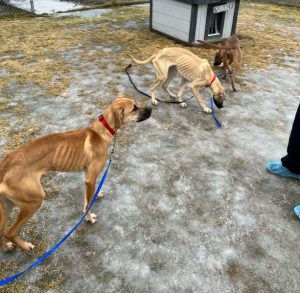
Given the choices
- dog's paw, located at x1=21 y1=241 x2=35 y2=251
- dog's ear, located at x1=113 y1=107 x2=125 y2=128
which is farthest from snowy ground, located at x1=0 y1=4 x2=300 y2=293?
dog's ear, located at x1=113 y1=107 x2=125 y2=128

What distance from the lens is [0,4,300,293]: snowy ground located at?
3404 mm

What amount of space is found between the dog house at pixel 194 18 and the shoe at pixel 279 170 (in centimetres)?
612

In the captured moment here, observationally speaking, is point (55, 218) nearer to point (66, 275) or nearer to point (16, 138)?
point (66, 275)

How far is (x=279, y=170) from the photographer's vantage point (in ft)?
16.2

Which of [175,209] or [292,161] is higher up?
[292,161]

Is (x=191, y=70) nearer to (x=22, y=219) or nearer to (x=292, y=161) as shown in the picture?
(x=292, y=161)

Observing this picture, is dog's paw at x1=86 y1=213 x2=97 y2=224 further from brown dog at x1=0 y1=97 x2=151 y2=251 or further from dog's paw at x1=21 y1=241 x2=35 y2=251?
dog's paw at x1=21 y1=241 x2=35 y2=251

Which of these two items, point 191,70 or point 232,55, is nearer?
point 191,70

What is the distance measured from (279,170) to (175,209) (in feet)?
6.05

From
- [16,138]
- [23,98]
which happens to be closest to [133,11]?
[23,98]

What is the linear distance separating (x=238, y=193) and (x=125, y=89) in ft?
12.8

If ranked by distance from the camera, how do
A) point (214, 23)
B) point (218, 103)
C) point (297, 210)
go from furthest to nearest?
point (214, 23) → point (218, 103) → point (297, 210)

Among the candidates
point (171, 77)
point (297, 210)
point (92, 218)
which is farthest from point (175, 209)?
point (171, 77)

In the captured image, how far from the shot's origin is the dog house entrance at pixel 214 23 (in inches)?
385
